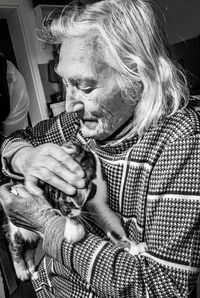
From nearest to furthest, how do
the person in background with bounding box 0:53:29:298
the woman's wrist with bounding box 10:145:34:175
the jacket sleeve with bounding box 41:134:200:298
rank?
the jacket sleeve with bounding box 41:134:200:298
the woman's wrist with bounding box 10:145:34:175
the person in background with bounding box 0:53:29:298

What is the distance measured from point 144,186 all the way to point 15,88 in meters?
1.59

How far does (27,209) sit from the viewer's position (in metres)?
1.02

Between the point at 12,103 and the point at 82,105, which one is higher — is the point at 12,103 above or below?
below

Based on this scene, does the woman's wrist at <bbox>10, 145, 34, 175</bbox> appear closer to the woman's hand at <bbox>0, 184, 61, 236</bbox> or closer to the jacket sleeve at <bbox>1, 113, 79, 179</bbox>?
the jacket sleeve at <bbox>1, 113, 79, 179</bbox>

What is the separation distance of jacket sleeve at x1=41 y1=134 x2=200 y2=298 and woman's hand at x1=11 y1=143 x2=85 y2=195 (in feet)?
0.47

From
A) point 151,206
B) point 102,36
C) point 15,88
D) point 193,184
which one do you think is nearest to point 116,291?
point 151,206

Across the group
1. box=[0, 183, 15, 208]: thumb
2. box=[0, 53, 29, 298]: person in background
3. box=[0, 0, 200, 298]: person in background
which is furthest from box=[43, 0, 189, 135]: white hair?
box=[0, 53, 29, 298]: person in background

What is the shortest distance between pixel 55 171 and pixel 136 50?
44cm

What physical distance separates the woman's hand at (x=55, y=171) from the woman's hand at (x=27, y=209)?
27 mm

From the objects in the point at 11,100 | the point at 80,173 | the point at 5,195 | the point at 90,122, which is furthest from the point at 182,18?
the point at 5,195

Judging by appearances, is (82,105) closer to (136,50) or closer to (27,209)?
(136,50)

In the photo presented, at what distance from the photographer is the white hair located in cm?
99

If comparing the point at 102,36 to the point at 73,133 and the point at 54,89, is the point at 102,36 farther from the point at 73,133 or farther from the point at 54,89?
the point at 54,89

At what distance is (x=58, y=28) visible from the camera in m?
1.07
